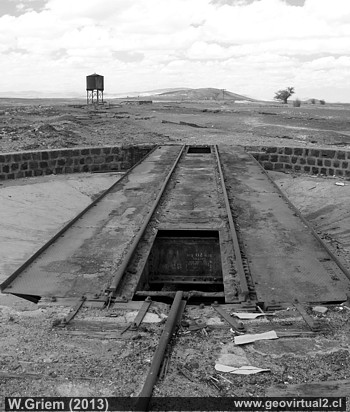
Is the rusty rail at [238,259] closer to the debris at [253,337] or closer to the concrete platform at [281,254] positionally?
the concrete platform at [281,254]

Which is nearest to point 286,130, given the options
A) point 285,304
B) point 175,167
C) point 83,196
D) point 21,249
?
point 175,167

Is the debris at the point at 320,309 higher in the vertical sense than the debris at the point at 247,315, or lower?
higher

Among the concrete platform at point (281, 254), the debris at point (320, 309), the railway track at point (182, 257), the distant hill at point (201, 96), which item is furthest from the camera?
the distant hill at point (201, 96)

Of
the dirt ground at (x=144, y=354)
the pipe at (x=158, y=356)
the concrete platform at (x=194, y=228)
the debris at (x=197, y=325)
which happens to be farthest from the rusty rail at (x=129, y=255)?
the debris at (x=197, y=325)

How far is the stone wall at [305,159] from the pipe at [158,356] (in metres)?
10.5

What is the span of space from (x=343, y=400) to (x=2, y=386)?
2.44 meters

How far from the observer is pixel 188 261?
276 inches

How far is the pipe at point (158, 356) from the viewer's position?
10.4 feet

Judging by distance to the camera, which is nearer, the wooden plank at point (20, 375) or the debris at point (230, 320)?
the wooden plank at point (20, 375)

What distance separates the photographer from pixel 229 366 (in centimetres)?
364

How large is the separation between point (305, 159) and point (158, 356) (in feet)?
39.7

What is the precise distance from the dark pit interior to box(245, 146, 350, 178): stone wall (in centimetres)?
826
